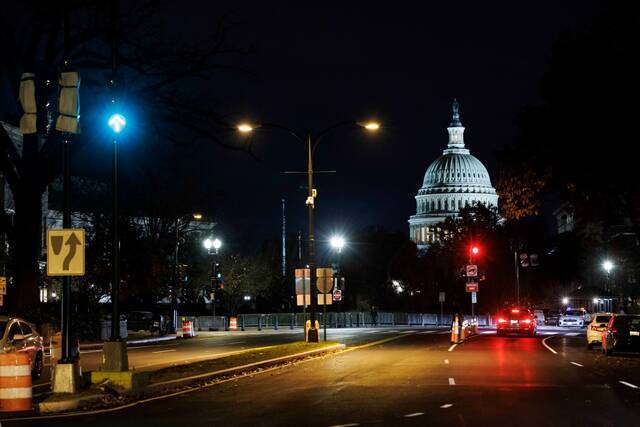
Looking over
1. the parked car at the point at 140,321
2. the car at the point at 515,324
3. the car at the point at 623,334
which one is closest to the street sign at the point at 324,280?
the car at the point at 623,334

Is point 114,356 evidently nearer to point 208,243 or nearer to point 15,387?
point 15,387

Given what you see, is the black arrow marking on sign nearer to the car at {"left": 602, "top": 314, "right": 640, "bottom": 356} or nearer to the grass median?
the grass median

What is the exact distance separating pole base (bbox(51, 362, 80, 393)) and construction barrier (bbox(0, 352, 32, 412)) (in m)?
1.21

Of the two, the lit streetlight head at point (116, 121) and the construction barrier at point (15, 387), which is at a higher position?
the lit streetlight head at point (116, 121)

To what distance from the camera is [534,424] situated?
1516cm

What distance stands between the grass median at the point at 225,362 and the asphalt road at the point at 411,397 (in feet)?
3.47

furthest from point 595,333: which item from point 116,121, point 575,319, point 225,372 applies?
point 575,319

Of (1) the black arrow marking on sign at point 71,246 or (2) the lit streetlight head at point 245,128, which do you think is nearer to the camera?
(1) the black arrow marking on sign at point 71,246

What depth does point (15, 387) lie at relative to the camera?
685 inches

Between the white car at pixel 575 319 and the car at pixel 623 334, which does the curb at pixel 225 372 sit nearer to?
the car at pixel 623 334

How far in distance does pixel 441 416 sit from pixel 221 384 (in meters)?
7.98

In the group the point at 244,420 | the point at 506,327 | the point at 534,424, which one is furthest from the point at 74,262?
the point at 506,327

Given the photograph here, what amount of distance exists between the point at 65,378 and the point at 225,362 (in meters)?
9.36

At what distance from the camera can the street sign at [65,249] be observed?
1845cm
